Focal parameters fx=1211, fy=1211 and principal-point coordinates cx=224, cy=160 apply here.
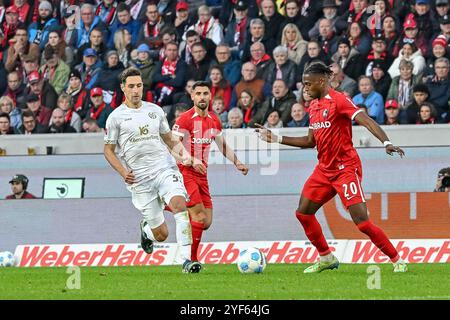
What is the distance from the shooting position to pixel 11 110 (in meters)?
22.5

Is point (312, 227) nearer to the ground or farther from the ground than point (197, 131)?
nearer to the ground

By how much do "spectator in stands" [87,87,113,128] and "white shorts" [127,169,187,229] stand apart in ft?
21.2

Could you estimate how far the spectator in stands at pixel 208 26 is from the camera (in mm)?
22188

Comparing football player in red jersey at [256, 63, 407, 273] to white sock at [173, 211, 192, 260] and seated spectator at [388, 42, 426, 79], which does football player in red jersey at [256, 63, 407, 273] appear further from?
seated spectator at [388, 42, 426, 79]

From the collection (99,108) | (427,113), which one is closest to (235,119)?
(99,108)

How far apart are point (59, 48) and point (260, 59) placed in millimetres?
4478

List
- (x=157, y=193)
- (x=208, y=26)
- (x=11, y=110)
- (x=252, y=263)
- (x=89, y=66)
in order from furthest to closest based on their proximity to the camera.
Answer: (x=89, y=66), (x=11, y=110), (x=208, y=26), (x=157, y=193), (x=252, y=263)

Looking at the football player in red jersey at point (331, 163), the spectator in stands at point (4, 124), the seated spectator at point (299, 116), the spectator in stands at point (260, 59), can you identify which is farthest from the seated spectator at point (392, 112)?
the spectator in stands at point (4, 124)

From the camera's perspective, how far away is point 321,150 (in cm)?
1427

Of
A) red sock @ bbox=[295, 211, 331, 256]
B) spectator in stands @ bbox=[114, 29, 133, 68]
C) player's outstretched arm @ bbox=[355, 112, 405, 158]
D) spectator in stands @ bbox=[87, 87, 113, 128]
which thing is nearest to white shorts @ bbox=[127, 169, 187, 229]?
red sock @ bbox=[295, 211, 331, 256]

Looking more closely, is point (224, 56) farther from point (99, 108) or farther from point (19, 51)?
point (19, 51)

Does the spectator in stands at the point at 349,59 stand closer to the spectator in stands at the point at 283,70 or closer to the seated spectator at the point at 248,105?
the spectator in stands at the point at 283,70
